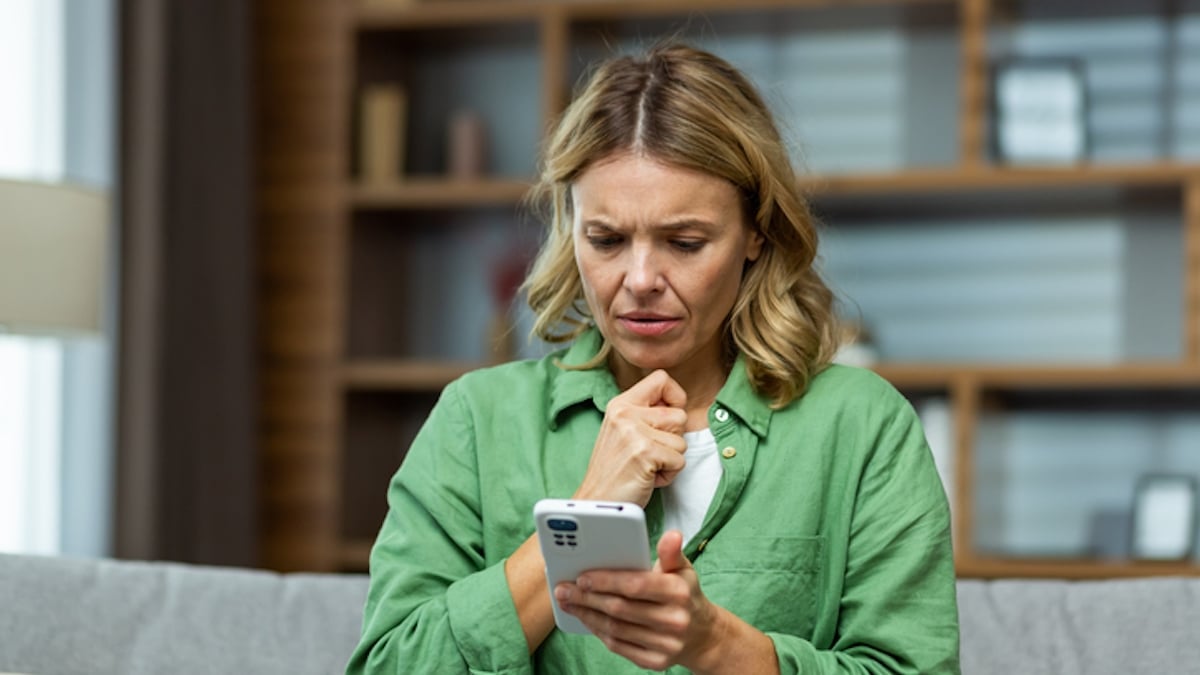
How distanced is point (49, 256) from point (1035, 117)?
2145mm

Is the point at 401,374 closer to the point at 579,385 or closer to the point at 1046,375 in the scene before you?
the point at 1046,375

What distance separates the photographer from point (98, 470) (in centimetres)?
354

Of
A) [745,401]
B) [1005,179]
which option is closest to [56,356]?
[1005,179]

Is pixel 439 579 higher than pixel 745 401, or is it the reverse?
pixel 745 401

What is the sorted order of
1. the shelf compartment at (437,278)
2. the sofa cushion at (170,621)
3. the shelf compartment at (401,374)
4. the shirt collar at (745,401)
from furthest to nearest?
the shelf compartment at (437,278)
the shelf compartment at (401,374)
the sofa cushion at (170,621)
the shirt collar at (745,401)

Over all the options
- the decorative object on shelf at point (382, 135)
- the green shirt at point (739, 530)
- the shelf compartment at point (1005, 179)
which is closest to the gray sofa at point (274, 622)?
the green shirt at point (739, 530)

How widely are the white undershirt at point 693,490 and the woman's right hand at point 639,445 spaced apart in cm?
5

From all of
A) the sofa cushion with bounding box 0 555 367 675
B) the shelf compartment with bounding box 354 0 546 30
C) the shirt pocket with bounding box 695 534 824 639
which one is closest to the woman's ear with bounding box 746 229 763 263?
the shirt pocket with bounding box 695 534 824 639

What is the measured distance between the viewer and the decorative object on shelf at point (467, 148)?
13.3 feet

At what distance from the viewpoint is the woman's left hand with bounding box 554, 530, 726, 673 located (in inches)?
52.0

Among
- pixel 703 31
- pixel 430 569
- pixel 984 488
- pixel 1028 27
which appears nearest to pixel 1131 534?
pixel 984 488

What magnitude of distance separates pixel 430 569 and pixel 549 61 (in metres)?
2.47

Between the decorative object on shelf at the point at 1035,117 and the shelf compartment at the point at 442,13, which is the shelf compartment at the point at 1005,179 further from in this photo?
the shelf compartment at the point at 442,13

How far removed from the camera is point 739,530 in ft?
5.11
